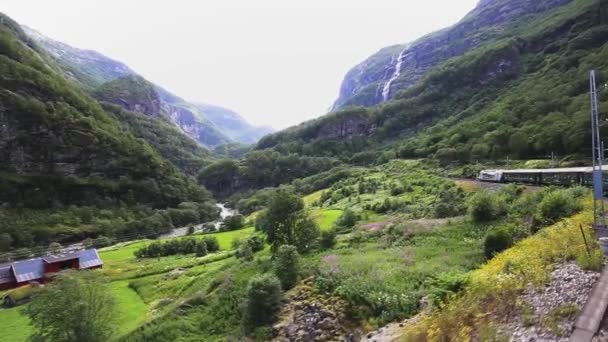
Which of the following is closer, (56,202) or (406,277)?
(406,277)

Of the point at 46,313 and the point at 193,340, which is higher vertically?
the point at 46,313

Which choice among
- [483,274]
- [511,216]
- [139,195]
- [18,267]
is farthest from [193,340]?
[139,195]

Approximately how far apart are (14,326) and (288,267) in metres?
38.1

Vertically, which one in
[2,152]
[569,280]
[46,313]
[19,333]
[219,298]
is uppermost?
[2,152]

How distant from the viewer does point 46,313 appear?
33.8m

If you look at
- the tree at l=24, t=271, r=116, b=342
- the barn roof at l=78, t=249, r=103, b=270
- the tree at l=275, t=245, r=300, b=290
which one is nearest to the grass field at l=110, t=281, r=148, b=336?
the tree at l=24, t=271, r=116, b=342

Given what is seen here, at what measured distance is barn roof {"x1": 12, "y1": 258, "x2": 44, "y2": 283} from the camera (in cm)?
7662

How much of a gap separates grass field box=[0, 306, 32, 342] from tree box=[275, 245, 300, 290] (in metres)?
28.5

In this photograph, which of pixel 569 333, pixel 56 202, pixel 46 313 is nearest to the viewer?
pixel 569 333

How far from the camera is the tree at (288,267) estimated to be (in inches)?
1273

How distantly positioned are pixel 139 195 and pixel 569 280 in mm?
194964

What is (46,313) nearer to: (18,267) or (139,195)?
(18,267)

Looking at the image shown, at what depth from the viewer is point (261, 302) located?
29.3 metres

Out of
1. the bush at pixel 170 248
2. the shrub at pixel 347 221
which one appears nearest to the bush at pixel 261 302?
the shrub at pixel 347 221
